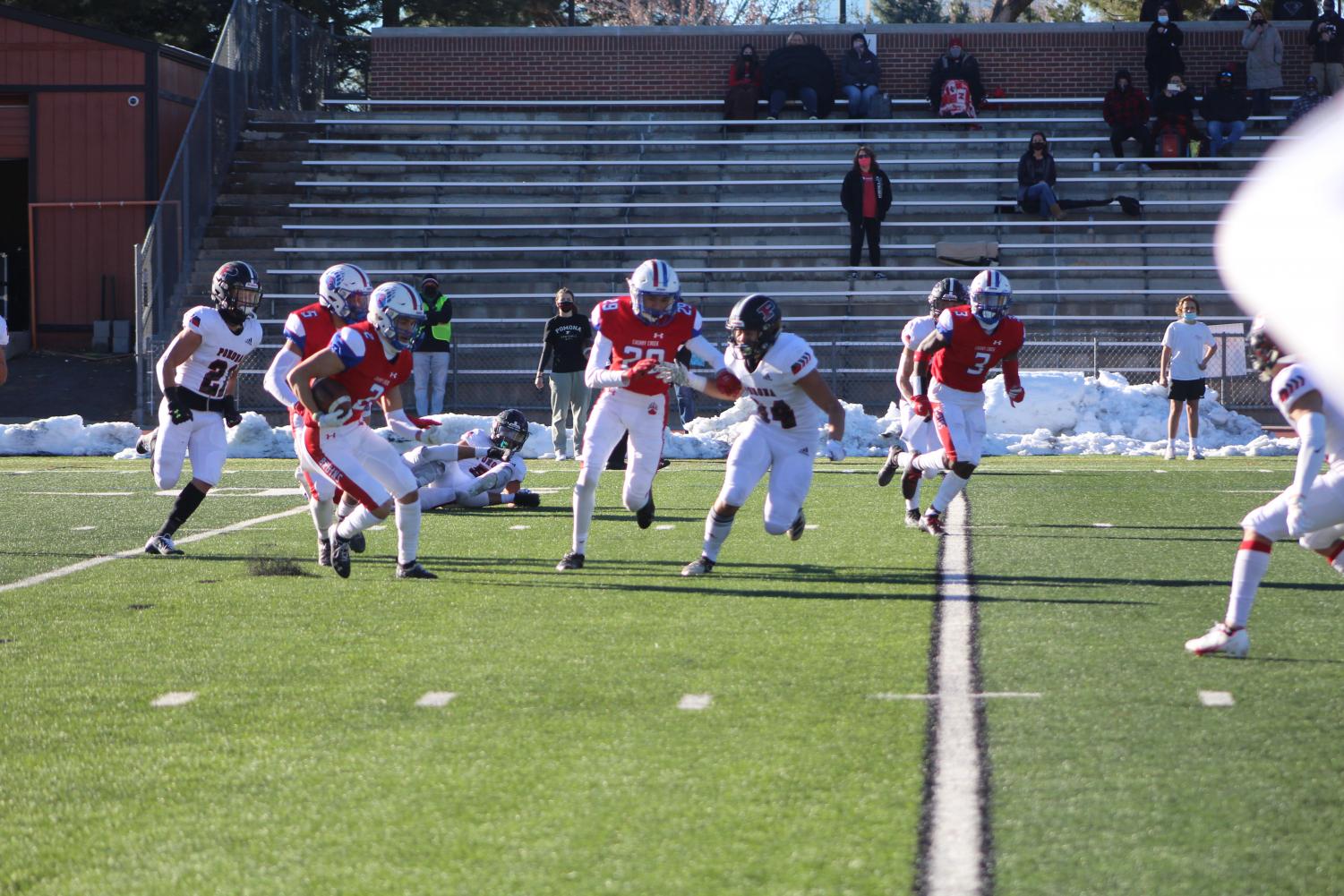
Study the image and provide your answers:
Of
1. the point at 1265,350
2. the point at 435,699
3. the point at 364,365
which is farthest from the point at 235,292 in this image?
the point at 1265,350

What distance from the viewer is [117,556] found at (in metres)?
9.91

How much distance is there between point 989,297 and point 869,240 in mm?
13550

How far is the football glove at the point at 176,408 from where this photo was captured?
32.9ft

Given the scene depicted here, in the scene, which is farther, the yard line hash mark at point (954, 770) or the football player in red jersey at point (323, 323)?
the football player in red jersey at point (323, 323)

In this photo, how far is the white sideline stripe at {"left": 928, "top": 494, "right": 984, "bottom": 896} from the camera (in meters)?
3.84

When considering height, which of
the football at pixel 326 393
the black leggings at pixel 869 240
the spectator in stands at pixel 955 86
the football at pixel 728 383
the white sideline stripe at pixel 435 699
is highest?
the spectator in stands at pixel 955 86

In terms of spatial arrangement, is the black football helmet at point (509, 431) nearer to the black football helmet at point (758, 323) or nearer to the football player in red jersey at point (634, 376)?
the football player in red jersey at point (634, 376)

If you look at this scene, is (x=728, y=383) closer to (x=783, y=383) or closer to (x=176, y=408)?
(x=783, y=383)

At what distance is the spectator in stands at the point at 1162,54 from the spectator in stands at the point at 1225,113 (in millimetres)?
683

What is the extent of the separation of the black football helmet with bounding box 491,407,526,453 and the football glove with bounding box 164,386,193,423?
2762 mm

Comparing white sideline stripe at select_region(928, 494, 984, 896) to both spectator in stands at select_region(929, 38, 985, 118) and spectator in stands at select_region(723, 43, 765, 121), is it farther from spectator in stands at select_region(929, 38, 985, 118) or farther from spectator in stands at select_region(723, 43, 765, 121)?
spectator in stands at select_region(929, 38, 985, 118)

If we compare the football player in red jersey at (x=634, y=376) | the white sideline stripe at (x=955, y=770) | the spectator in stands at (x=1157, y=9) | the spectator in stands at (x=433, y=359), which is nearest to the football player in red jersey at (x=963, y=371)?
the football player in red jersey at (x=634, y=376)

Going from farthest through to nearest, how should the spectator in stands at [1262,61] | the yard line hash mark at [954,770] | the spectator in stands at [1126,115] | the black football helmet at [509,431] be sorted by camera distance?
the spectator in stands at [1262,61], the spectator in stands at [1126,115], the black football helmet at [509,431], the yard line hash mark at [954,770]

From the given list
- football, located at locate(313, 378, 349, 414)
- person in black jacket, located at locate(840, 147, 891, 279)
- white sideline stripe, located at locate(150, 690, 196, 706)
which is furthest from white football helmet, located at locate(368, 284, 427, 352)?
person in black jacket, located at locate(840, 147, 891, 279)
